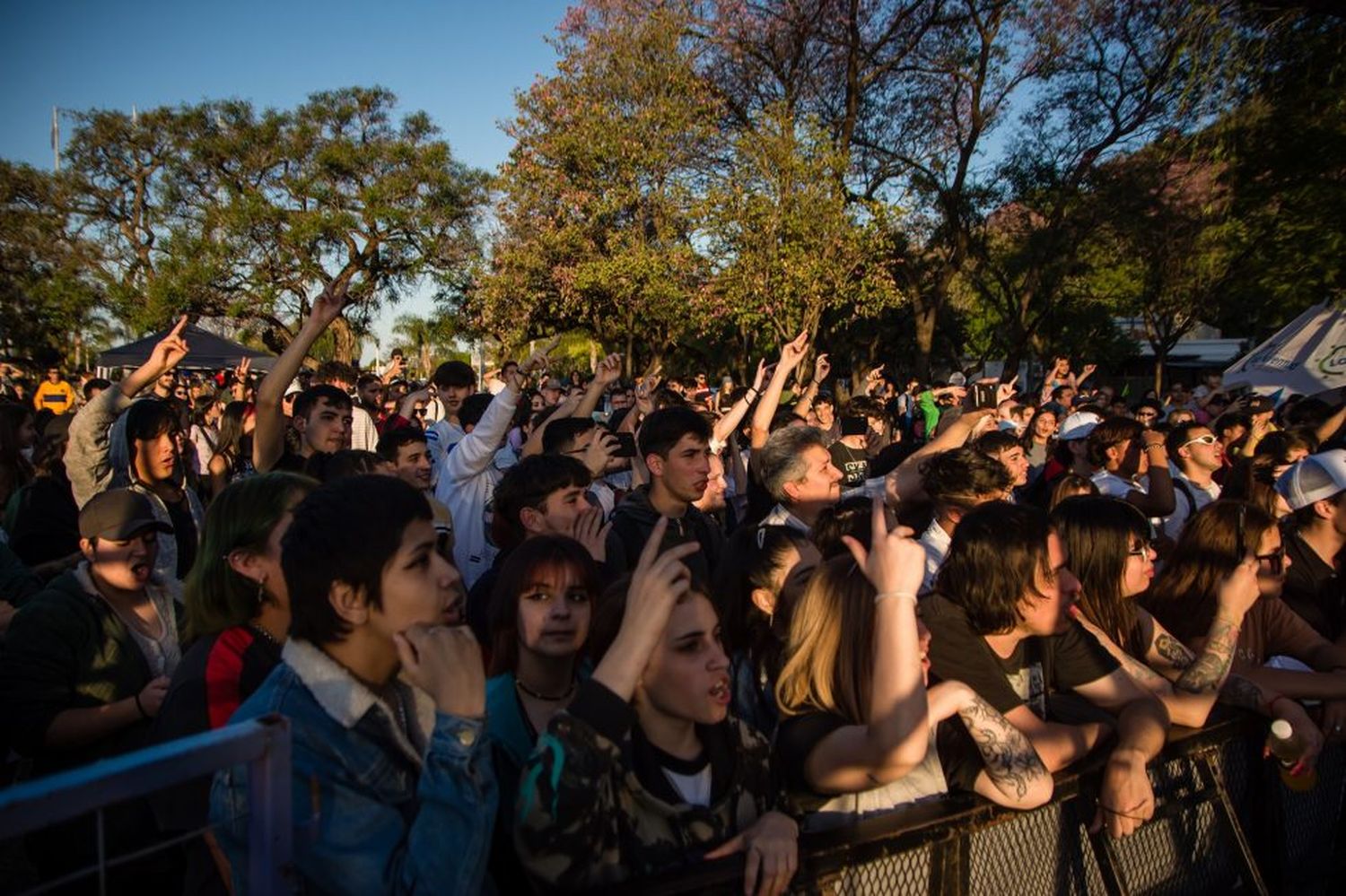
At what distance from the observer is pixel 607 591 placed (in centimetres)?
262

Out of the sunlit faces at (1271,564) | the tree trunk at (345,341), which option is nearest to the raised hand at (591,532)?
the sunlit faces at (1271,564)

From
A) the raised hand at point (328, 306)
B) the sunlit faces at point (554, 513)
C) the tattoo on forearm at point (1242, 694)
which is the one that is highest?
the raised hand at point (328, 306)

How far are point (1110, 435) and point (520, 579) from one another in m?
5.59

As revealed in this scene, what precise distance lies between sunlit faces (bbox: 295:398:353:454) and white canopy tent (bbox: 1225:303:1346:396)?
10.1 m

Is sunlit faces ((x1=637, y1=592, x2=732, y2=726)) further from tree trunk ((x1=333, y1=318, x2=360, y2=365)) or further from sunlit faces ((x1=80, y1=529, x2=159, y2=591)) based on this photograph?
tree trunk ((x1=333, y1=318, x2=360, y2=365))

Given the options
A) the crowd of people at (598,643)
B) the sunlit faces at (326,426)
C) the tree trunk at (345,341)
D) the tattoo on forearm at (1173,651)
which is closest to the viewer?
the crowd of people at (598,643)

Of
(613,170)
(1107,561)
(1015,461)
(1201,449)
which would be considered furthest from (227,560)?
(613,170)

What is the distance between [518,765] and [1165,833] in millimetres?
2124

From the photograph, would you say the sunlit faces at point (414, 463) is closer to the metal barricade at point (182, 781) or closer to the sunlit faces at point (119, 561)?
the sunlit faces at point (119, 561)

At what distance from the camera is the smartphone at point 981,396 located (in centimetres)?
663

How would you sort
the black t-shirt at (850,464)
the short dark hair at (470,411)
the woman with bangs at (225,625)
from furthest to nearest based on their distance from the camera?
the black t-shirt at (850,464)
the short dark hair at (470,411)
the woman with bangs at (225,625)

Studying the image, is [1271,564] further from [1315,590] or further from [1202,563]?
[1315,590]

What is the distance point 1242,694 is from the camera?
11.0ft

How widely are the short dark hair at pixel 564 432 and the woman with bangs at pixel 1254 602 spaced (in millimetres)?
3123
